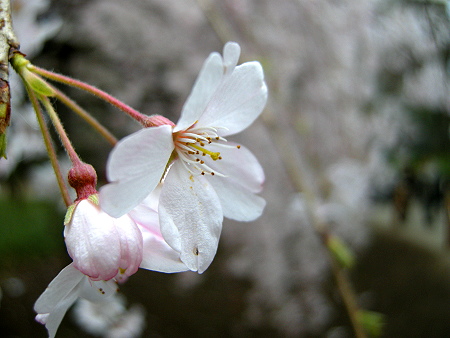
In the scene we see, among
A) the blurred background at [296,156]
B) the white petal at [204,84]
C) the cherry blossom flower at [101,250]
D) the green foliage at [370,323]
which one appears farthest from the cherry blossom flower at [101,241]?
the blurred background at [296,156]

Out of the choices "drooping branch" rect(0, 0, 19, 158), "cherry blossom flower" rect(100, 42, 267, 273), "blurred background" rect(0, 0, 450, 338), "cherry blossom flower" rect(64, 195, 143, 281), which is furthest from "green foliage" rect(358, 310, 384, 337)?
"drooping branch" rect(0, 0, 19, 158)

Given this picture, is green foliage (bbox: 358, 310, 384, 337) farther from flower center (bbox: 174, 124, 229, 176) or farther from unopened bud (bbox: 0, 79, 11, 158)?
unopened bud (bbox: 0, 79, 11, 158)

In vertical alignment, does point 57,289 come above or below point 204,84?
below

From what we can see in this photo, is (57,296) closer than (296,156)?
Yes

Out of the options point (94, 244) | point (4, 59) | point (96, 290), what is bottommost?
point (96, 290)

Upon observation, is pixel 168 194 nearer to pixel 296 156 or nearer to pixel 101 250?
pixel 101 250

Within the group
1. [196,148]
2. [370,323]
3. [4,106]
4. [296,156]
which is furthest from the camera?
[296,156]

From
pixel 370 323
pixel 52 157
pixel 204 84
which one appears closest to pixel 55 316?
pixel 52 157
